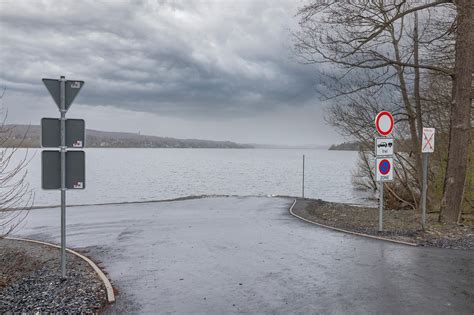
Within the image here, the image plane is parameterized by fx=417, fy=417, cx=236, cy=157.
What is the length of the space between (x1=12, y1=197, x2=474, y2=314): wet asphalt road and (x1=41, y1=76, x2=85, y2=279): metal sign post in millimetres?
2023

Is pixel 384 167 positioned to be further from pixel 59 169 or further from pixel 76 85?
pixel 59 169

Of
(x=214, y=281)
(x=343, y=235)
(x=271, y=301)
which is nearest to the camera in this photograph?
(x=271, y=301)

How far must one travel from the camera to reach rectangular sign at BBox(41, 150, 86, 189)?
256 inches

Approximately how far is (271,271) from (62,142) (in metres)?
4.24

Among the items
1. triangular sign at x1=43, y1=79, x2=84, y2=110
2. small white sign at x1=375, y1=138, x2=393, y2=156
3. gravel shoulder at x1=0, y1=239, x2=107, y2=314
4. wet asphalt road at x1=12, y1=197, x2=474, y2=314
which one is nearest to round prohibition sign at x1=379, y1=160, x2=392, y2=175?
small white sign at x1=375, y1=138, x2=393, y2=156

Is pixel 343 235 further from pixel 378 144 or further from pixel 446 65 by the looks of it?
pixel 446 65

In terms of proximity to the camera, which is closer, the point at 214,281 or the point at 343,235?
the point at 214,281

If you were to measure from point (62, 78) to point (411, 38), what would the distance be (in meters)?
15.9

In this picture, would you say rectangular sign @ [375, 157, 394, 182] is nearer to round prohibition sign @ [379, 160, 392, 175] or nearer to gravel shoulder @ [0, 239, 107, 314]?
round prohibition sign @ [379, 160, 392, 175]

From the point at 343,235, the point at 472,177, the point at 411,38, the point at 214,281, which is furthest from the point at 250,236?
the point at 472,177

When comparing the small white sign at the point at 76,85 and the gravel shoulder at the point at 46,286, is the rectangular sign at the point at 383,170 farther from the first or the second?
the small white sign at the point at 76,85

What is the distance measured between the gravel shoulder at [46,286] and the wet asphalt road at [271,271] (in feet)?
1.48

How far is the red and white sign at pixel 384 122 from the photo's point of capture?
11.6 m

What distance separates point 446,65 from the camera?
16234 mm
